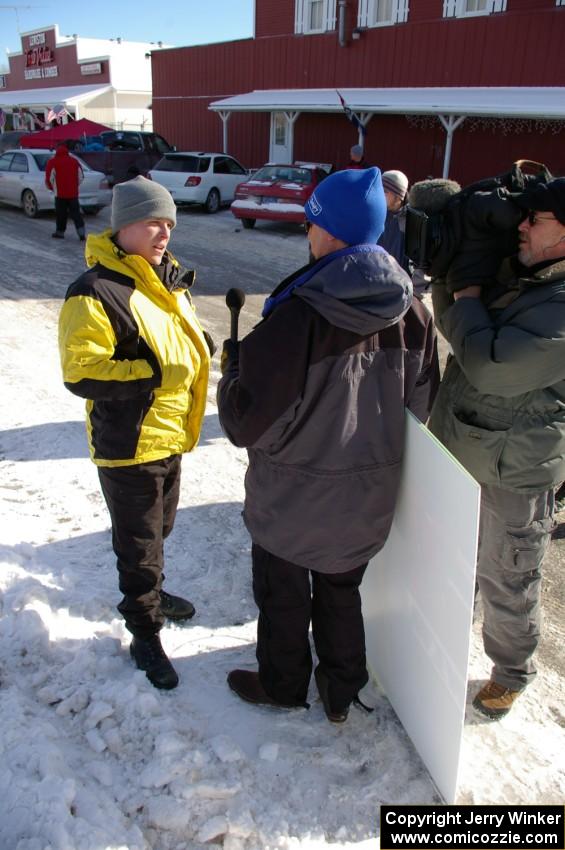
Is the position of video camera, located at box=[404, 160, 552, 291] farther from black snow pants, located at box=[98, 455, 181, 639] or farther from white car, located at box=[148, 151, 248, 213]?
white car, located at box=[148, 151, 248, 213]

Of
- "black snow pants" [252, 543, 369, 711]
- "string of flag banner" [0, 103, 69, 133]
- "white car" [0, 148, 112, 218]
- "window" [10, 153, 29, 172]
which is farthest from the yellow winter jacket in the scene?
"string of flag banner" [0, 103, 69, 133]

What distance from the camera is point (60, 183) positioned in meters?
11.5

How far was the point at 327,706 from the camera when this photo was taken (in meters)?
2.48

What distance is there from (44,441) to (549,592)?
3392 millimetres

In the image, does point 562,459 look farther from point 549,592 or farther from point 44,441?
point 44,441

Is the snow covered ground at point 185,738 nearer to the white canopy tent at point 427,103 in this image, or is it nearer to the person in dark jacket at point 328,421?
the person in dark jacket at point 328,421

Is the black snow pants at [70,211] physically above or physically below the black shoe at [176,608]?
above

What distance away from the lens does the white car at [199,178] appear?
15891mm

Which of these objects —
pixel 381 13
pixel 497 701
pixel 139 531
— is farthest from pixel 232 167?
pixel 497 701

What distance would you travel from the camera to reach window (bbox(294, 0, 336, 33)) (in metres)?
19.8

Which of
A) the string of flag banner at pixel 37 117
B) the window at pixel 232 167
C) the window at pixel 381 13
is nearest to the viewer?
the window at pixel 232 167

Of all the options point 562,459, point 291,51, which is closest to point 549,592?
point 562,459

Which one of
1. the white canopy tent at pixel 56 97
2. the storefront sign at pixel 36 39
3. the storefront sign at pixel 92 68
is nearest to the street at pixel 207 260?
the white canopy tent at pixel 56 97

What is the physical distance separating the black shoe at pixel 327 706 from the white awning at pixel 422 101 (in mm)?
14629
